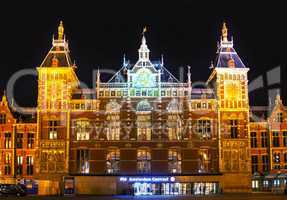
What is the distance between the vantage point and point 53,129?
69.9 m

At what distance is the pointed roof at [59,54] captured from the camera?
71125 mm

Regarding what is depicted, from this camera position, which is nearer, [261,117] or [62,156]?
[62,156]

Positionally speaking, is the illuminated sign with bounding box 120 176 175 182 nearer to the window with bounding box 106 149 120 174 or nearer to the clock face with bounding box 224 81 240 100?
the window with bounding box 106 149 120 174

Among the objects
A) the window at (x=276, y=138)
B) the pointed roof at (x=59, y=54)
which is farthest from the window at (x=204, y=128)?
the pointed roof at (x=59, y=54)

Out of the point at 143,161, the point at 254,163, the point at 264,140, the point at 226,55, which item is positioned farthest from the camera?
the point at 254,163

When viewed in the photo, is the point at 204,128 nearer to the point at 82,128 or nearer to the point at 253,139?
the point at 253,139

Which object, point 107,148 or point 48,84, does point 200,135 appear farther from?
point 48,84

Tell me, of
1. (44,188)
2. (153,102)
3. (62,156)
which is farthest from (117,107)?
(44,188)

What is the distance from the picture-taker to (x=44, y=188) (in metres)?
68.8

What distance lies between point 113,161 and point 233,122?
15841mm

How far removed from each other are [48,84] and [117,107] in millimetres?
9237

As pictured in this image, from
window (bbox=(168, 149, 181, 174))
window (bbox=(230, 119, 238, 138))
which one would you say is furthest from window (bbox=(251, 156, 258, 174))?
window (bbox=(168, 149, 181, 174))

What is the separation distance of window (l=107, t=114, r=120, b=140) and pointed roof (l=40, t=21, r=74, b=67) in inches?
350

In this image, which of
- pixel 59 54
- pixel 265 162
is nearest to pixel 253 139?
pixel 265 162
